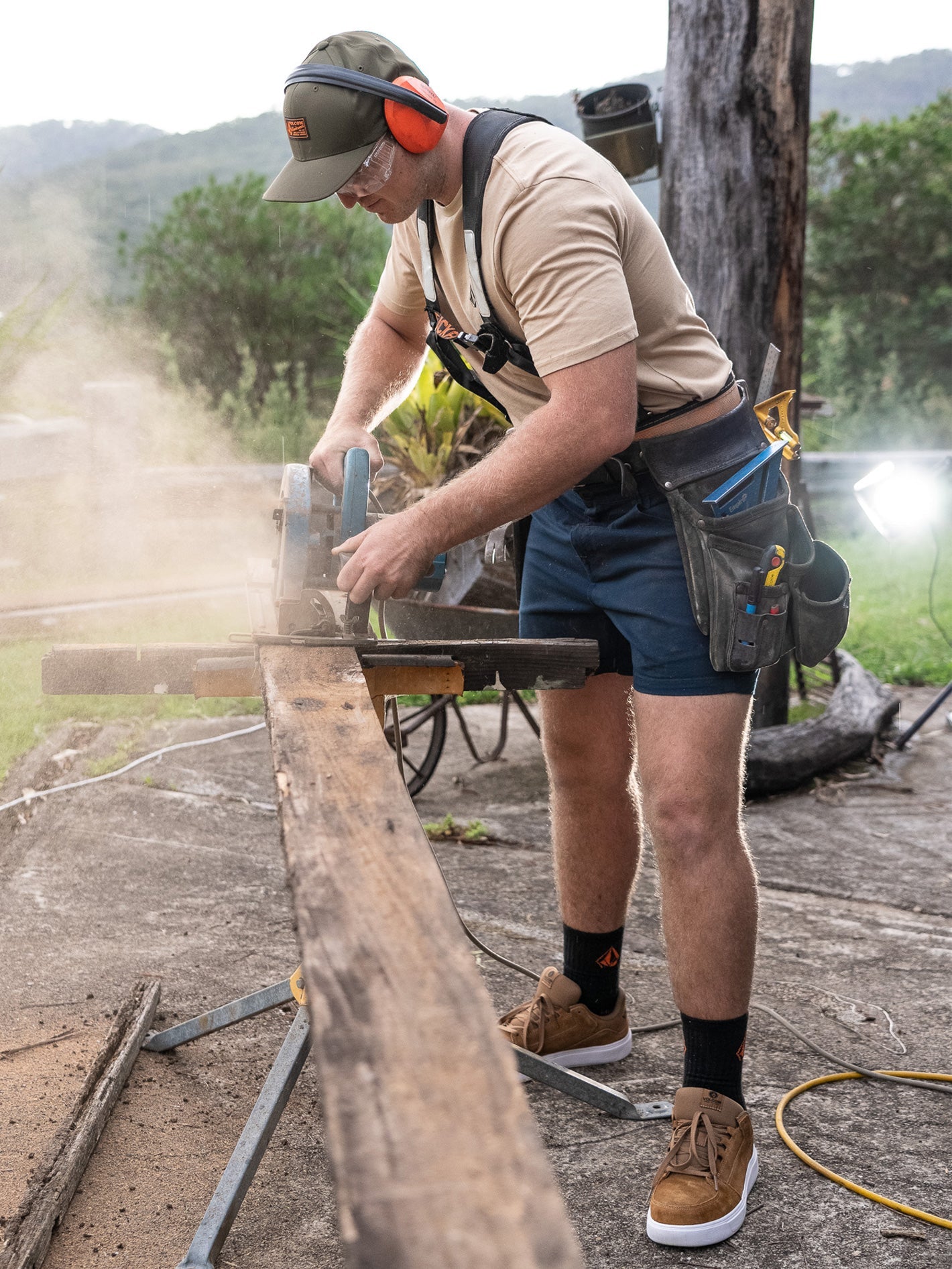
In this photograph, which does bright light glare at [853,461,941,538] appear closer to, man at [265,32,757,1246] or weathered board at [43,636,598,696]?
man at [265,32,757,1246]

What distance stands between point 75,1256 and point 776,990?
1.65m

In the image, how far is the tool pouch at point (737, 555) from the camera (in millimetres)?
1800

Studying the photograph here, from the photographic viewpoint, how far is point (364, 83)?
1.68m

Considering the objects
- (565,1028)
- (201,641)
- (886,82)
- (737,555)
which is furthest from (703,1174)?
(886,82)

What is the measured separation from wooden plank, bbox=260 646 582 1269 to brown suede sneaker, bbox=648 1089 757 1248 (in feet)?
3.26

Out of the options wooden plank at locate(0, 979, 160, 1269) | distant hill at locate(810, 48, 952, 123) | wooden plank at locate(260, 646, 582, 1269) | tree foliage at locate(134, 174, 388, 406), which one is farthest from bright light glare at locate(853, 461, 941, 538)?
distant hill at locate(810, 48, 952, 123)

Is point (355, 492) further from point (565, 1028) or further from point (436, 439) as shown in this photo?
point (436, 439)

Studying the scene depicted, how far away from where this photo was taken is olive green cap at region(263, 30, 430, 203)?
170 centimetres

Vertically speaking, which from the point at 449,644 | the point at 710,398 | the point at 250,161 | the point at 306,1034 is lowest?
the point at 306,1034

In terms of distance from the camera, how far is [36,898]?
2.95m

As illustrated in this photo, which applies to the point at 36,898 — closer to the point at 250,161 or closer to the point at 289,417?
the point at 289,417

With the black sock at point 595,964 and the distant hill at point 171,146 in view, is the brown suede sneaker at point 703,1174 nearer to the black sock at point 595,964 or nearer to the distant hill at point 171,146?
the black sock at point 595,964

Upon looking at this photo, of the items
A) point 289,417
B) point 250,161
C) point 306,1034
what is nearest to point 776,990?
point 306,1034

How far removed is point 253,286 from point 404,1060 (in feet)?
34.4
